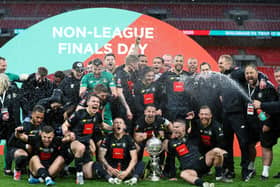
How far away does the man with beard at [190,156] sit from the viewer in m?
5.90

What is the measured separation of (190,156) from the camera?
19.7 feet

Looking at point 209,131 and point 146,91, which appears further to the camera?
point 146,91

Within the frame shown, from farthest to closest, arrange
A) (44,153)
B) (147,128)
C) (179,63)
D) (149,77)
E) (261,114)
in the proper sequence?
(179,63) → (149,77) → (147,128) → (44,153) → (261,114)

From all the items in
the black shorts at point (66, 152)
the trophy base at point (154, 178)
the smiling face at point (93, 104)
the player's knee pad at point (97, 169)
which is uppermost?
the smiling face at point (93, 104)

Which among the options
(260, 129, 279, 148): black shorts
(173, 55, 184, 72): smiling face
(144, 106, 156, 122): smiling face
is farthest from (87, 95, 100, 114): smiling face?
(260, 129, 279, 148): black shorts

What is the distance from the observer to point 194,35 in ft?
70.8

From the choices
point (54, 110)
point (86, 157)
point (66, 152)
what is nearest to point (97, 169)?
point (86, 157)

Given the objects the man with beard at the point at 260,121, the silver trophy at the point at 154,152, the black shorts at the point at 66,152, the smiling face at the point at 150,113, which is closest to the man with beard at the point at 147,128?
the smiling face at the point at 150,113

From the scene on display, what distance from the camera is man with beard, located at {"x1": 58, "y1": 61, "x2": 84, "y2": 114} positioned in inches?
280

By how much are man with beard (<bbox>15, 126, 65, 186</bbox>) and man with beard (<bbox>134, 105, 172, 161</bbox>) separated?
111 cm

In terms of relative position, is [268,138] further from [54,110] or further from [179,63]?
[54,110]

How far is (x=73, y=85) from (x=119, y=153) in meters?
1.57

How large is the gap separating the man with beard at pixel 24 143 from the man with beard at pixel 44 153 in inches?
3.3

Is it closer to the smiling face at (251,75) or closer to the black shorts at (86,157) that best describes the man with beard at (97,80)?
the black shorts at (86,157)
